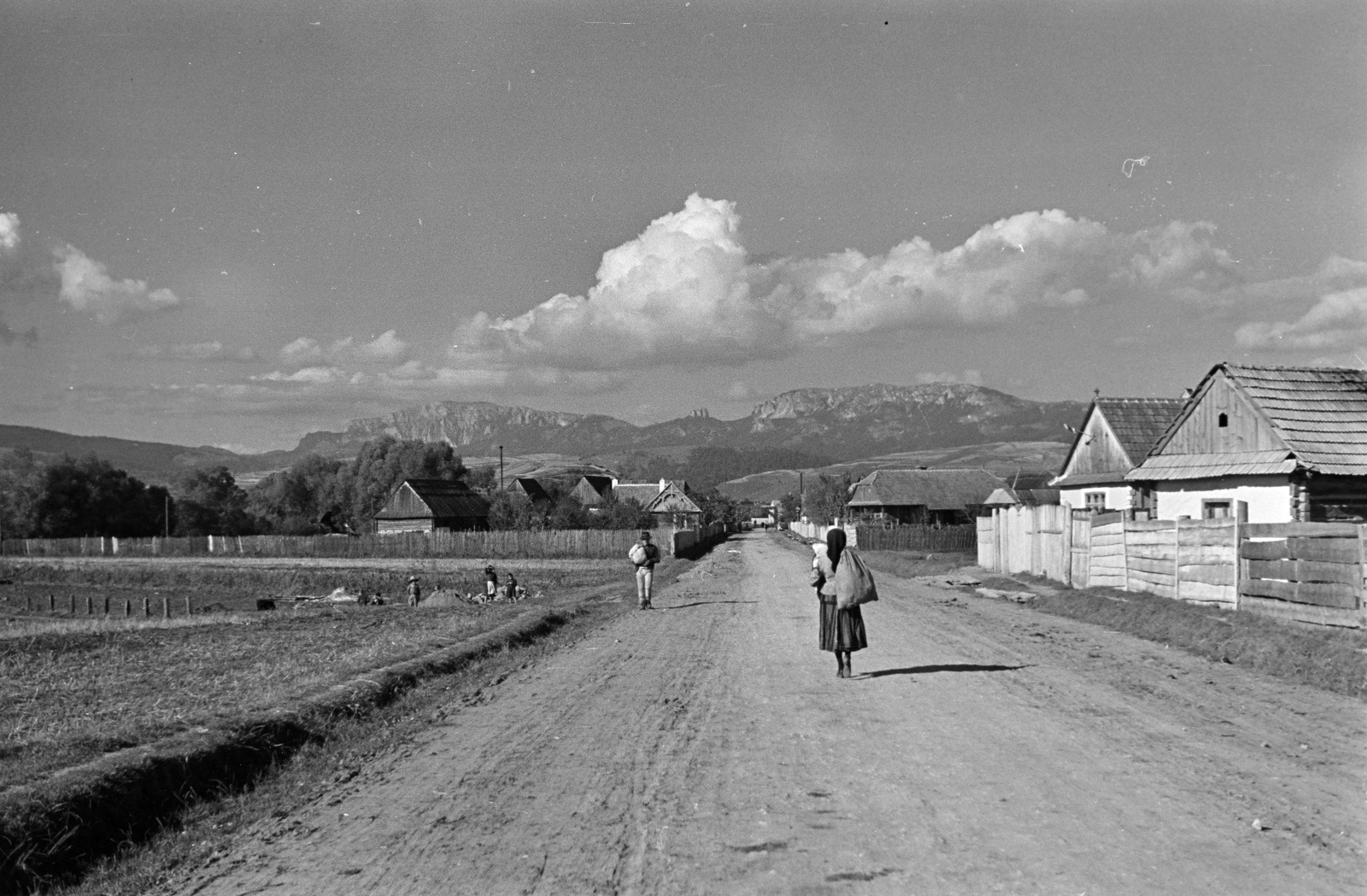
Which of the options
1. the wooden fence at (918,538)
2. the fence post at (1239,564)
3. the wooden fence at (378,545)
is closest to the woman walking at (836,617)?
the fence post at (1239,564)

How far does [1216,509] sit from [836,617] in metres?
17.8

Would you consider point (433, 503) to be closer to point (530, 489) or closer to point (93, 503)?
point (93, 503)

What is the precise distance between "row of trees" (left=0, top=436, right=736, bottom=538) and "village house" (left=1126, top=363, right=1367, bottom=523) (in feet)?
172

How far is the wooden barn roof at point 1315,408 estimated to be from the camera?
2339 centimetres

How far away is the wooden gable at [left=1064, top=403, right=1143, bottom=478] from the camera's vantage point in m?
43.5

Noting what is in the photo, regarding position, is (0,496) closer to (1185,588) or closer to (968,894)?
(1185,588)

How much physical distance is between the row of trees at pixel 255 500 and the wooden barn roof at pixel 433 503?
2682 millimetres

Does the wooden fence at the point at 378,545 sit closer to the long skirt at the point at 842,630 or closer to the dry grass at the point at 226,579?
the dry grass at the point at 226,579

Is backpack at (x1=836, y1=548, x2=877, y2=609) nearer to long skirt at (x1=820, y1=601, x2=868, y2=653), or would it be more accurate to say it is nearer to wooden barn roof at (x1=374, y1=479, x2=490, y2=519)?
long skirt at (x1=820, y1=601, x2=868, y2=653)

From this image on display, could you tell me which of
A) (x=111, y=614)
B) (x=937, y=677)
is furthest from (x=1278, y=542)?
(x=111, y=614)

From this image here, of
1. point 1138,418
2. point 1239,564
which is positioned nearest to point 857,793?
point 1239,564

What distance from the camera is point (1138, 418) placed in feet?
146

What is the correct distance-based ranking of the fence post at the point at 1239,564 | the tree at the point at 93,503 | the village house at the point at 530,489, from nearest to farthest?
the fence post at the point at 1239,564, the tree at the point at 93,503, the village house at the point at 530,489

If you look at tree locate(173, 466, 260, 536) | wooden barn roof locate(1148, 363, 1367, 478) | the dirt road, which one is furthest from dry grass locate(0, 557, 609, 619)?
the dirt road
